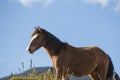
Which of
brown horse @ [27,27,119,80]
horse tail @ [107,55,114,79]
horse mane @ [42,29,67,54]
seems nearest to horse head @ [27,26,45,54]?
brown horse @ [27,27,119,80]

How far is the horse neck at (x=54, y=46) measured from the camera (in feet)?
40.8

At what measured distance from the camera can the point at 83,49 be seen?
1297 cm

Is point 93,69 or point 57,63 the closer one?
point 57,63

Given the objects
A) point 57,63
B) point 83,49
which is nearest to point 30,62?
point 57,63

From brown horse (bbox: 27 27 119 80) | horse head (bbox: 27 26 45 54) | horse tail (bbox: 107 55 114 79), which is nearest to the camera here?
brown horse (bbox: 27 27 119 80)

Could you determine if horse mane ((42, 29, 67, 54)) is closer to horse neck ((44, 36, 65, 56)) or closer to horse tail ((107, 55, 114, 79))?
horse neck ((44, 36, 65, 56))

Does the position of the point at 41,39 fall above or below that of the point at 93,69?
above

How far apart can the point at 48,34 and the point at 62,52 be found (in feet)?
2.09

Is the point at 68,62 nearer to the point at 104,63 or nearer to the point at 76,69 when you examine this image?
the point at 76,69

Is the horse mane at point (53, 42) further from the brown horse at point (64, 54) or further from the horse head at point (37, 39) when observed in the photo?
the horse head at point (37, 39)

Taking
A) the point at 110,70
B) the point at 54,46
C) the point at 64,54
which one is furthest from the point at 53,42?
the point at 110,70

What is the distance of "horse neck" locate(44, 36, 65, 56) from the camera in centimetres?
1245

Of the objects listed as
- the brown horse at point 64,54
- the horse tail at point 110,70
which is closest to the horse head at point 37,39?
the brown horse at point 64,54

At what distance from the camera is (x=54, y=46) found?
12.5 meters
